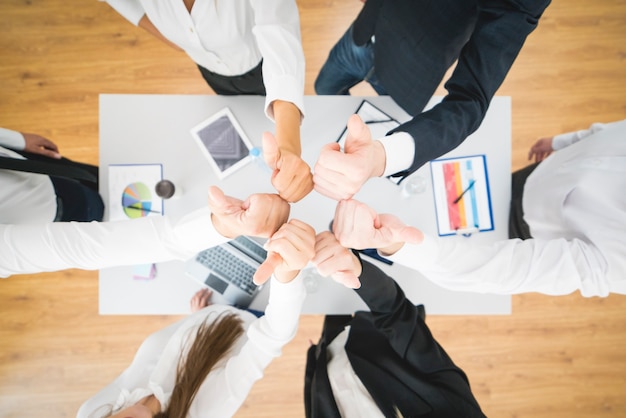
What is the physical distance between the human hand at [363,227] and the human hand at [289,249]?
0.10 metres

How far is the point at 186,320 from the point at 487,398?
1.94m

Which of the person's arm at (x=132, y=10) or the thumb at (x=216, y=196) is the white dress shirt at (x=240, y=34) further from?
the thumb at (x=216, y=196)

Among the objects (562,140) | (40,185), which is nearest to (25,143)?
(40,185)

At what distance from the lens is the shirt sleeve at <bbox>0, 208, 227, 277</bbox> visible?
1.10m

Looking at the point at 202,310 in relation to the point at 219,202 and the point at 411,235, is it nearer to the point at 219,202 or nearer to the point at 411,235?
the point at 219,202

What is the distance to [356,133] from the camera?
0.90 m

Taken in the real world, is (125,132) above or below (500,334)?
above

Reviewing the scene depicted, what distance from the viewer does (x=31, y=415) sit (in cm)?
220

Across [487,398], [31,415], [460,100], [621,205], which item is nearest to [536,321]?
[487,398]

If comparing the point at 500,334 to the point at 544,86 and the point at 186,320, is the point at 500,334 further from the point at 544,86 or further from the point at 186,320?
the point at 186,320

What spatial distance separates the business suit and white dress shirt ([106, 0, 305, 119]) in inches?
13.6

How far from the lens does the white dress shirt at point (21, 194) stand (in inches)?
49.0

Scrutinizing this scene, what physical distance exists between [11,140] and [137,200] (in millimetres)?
489

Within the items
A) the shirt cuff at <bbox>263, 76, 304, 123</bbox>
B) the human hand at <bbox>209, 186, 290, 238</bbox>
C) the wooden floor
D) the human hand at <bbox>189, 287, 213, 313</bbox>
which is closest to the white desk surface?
the human hand at <bbox>189, 287, 213, 313</bbox>
